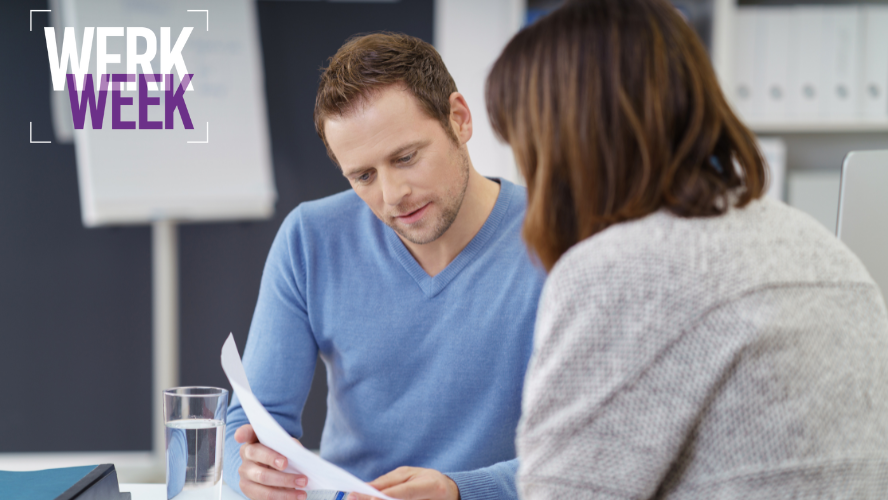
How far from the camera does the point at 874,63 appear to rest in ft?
6.47

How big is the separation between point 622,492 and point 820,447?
148mm

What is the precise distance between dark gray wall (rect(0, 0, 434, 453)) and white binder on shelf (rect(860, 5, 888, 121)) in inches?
56.7

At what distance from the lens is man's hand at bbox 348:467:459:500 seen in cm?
77

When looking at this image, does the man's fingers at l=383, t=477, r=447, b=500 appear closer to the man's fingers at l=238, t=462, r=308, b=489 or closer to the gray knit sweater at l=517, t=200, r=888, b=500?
the man's fingers at l=238, t=462, r=308, b=489

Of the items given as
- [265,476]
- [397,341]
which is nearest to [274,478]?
[265,476]

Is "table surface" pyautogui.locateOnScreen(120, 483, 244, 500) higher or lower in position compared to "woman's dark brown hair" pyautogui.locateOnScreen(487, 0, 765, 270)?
lower

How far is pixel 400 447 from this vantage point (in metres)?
1.07

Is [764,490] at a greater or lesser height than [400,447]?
greater

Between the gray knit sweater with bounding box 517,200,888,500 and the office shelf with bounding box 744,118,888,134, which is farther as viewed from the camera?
the office shelf with bounding box 744,118,888,134

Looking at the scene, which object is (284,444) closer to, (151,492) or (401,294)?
(151,492)

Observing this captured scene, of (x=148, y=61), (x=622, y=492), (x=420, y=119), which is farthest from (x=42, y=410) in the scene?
(x=622, y=492)

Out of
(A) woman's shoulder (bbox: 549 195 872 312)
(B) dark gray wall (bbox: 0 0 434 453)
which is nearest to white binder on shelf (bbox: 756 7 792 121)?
(B) dark gray wall (bbox: 0 0 434 453)

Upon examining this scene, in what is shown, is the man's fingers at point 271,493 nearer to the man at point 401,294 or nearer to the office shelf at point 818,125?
the man at point 401,294

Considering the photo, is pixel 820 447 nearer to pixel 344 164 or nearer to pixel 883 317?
pixel 883 317
